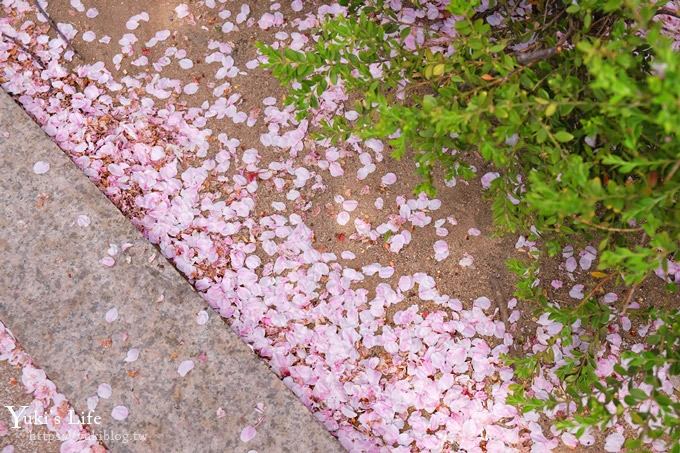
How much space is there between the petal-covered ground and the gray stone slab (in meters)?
0.08

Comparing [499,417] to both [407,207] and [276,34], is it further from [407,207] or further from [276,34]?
[276,34]

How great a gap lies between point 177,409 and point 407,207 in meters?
1.49

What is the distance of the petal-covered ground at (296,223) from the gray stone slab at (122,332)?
0.08 m

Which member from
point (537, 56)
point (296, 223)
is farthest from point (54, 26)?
point (537, 56)

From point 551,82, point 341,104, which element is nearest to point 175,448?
point 341,104

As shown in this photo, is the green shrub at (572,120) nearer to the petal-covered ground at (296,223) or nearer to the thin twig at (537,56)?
the thin twig at (537,56)

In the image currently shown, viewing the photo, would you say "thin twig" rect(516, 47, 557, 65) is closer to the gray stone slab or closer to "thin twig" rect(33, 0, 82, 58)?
the gray stone slab

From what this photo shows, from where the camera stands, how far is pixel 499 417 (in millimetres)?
2801

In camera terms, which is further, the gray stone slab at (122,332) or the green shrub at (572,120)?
the gray stone slab at (122,332)

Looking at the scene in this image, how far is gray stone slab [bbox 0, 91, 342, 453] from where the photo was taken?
2783 millimetres

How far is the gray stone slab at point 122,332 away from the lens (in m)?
2.78

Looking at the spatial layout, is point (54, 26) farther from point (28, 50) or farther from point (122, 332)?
point (122, 332)

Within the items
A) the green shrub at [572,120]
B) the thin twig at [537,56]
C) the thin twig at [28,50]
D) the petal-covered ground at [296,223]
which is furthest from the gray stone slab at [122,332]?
the thin twig at [537,56]

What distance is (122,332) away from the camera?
9.67 feet
